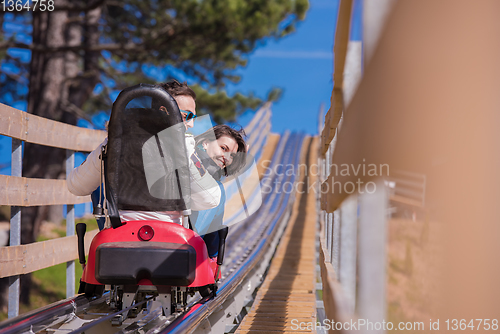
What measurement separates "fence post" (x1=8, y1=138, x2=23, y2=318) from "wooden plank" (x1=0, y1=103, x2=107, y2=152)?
85 mm

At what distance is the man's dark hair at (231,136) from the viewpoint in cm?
242

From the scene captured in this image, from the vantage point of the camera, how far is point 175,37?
320 inches

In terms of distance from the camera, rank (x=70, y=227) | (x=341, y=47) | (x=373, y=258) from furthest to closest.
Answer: (x=70, y=227) → (x=341, y=47) → (x=373, y=258)

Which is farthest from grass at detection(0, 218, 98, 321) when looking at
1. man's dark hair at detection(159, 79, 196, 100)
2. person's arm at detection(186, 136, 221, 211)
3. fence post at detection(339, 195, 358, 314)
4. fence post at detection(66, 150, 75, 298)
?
fence post at detection(339, 195, 358, 314)

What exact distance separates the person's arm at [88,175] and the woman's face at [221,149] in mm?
564

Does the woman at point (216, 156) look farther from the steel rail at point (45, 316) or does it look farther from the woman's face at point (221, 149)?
the steel rail at point (45, 316)

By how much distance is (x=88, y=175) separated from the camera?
6.84 feet

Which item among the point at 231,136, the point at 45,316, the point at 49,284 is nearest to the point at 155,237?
the point at 45,316

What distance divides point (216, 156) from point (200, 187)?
0.42 metres

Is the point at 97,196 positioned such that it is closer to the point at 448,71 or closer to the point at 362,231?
the point at 362,231

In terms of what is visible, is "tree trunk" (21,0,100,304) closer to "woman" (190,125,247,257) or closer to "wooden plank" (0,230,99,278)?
"wooden plank" (0,230,99,278)

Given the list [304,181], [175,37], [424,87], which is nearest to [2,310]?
[175,37]

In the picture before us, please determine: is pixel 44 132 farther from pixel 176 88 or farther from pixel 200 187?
pixel 200 187

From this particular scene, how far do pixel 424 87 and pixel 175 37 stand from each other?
26.2 feet
